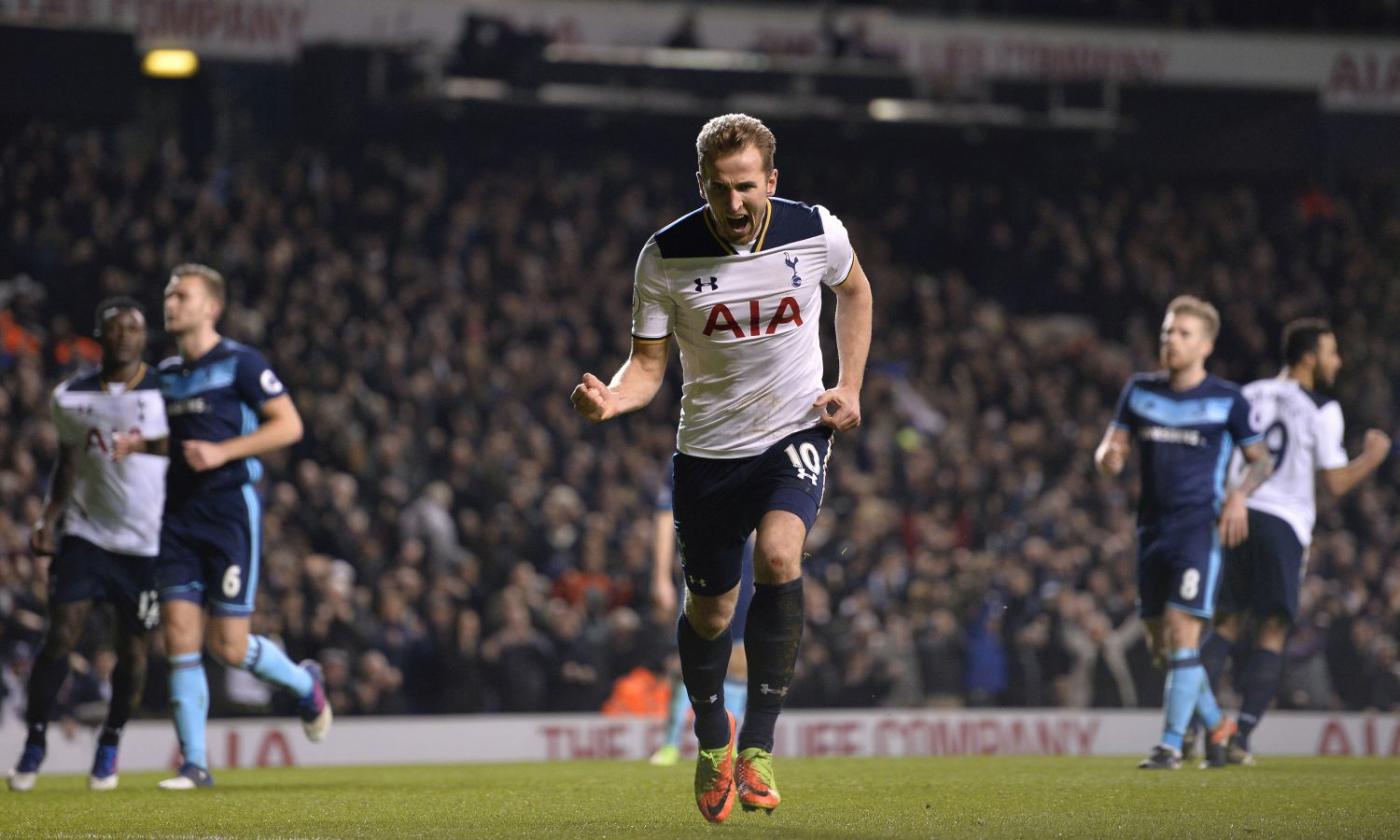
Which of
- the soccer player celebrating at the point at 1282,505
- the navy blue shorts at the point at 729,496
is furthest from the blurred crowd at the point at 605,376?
the navy blue shorts at the point at 729,496

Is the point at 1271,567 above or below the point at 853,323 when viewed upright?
below

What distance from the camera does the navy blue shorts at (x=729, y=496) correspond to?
7.11 m

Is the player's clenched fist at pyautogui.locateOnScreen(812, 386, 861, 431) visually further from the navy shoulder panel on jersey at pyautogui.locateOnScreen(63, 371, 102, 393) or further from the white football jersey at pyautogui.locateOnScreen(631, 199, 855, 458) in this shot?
the navy shoulder panel on jersey at pyautogui.locateOnScreen(63, 371, 102, 393)

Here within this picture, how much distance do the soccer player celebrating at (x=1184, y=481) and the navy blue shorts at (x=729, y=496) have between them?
3.65 metres

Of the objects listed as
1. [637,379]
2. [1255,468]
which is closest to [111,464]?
[637,379]

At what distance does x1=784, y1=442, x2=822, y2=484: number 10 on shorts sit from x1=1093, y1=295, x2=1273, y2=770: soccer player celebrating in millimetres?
3605

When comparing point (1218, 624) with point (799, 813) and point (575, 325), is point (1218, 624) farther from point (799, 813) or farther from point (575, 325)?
point (575, 325)

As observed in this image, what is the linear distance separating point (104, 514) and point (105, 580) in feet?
1.14

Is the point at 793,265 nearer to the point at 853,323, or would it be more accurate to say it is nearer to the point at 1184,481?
the point at 853,323

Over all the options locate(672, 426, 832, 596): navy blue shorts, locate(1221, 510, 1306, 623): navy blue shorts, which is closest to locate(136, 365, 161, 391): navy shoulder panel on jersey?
locate(672, 426, 832, 596): navy blue shorts

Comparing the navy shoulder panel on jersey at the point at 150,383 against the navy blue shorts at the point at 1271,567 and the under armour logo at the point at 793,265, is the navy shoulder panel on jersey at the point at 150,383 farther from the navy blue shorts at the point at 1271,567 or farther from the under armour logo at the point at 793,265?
the navy blue shorts at the point at 1271,567

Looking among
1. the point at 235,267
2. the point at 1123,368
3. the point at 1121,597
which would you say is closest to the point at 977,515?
the point at 1121,597

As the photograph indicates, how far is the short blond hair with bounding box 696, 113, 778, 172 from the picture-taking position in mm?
6863

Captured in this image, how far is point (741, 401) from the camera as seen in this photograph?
23.6 ft
